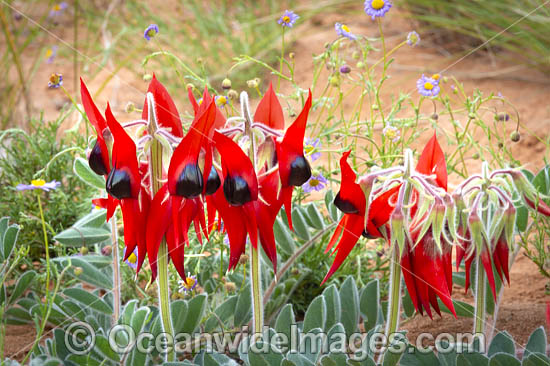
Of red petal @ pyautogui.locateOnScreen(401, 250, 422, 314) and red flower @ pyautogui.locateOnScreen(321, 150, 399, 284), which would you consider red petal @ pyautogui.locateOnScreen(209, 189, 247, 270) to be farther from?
red petal @ pyautogui.locateOnScreen(401, 250, 422, 314)

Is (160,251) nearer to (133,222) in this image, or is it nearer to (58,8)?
(133,222)

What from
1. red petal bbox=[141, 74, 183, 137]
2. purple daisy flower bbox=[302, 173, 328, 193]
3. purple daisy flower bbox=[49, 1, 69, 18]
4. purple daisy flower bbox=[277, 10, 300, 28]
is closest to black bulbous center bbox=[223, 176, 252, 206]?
red petal bbox=[141, 74, 183, 137]

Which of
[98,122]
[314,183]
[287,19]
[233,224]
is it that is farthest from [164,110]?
[287,19]

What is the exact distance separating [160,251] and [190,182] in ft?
0.53

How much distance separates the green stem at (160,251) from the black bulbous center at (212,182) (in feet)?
0.23

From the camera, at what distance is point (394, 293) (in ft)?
3.82

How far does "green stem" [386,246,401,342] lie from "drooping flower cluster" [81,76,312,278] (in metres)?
0.19

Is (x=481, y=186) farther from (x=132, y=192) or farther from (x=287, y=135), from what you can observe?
(x=132, y=192)

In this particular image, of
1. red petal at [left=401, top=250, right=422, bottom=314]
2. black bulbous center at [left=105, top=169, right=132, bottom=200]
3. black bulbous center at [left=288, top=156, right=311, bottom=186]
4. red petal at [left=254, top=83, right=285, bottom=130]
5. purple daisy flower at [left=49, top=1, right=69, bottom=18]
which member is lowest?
red petal at [left=401, top=250, right=422, bottom=314]

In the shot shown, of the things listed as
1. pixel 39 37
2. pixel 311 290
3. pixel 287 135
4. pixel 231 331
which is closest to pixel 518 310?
pixel 311 290

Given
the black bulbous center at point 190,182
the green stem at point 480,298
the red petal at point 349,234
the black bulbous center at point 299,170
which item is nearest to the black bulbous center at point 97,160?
the black bulbous center at point 190,182

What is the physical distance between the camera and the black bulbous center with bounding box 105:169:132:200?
1011 mm

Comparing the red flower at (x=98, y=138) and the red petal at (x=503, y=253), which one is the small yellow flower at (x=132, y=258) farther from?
the red petal at (x=503, y=253)

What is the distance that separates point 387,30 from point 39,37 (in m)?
2.14
